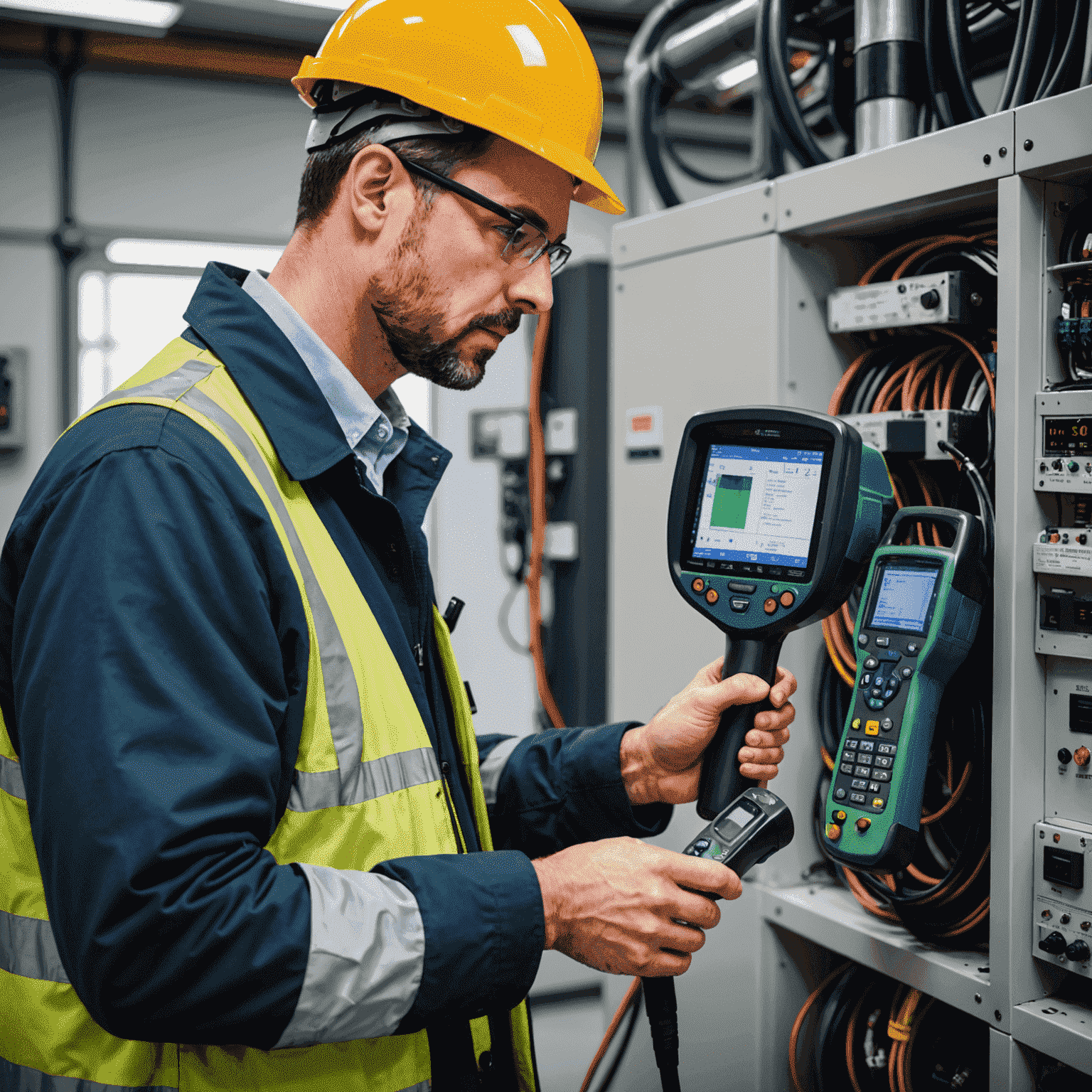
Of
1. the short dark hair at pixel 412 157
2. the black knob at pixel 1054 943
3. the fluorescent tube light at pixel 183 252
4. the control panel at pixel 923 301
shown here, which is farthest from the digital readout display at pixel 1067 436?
the fluorescent tube light at pixel 183 252

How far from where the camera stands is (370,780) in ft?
3.00

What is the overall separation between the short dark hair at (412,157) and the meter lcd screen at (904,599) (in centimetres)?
70

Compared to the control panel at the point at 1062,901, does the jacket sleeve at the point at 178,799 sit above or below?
above

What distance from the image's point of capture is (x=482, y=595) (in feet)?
14.4

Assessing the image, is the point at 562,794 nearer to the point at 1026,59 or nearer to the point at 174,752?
the point at 174,752

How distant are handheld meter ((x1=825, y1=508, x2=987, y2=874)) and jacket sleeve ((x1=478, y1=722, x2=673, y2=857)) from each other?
0.23 m

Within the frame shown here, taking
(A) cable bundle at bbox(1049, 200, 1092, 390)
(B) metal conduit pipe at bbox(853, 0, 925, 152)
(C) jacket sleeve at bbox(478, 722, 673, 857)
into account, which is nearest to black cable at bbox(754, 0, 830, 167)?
(B) metal conduit pipe at bbox(853, 0, 925, 152)

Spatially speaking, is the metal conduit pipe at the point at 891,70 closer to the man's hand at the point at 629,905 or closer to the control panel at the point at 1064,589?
the control panel at the point at 1064,589

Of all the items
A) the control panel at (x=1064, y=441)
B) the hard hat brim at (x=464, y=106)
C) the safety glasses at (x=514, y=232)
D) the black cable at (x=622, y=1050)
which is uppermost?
the hard hat brim at (x=464, y=106)

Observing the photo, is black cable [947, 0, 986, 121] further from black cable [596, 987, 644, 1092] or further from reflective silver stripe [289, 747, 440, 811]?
black cable [596, 987, 644, 1092]

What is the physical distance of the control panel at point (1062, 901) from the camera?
46.9 inches

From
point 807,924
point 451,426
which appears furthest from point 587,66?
point 451,426

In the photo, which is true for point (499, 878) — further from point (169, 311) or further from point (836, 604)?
point (169, 311)

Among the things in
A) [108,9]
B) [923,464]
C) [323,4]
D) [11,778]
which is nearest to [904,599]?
[923,464]
